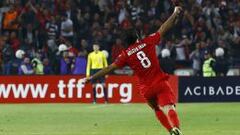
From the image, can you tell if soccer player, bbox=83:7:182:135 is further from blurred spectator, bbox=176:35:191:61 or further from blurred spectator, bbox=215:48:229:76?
blurred spectator, bbox=176:35:191:61

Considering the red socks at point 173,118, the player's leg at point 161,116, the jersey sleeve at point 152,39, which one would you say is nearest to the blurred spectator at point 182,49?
the player's leg at point 161,116

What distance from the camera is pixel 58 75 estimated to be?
28547 mm

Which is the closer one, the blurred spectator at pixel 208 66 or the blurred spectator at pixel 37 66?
the blurred spectator at pixel 208 66

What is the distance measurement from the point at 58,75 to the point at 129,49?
50.5 ft

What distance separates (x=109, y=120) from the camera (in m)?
19.5

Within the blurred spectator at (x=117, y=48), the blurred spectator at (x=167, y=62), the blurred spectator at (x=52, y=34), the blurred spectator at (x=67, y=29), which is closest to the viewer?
the blurred spectator at (x=167, y=62)

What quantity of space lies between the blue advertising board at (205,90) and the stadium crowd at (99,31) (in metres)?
1.84

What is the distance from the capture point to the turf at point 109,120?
16.4 m

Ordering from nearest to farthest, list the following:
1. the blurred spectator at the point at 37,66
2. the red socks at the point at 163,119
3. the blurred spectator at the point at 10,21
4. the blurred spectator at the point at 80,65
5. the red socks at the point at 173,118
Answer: the red socks at the point at 173,118 → the red socks at the point at 163,119 → the blurred spectator at the point at 80,65 → the blurred spectator at the point at 37,66 → the blurred spectator at the point at 10,21

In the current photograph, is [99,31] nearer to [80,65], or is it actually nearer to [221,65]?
[80,65]

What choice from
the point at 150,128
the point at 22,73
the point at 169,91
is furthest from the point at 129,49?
the point at 22,73

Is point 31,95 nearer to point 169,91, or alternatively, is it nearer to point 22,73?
point 22,73

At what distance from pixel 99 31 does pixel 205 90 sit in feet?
18.8

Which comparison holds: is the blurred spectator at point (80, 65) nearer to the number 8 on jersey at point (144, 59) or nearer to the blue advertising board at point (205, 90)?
the blue advertising board at point (205, 90)
